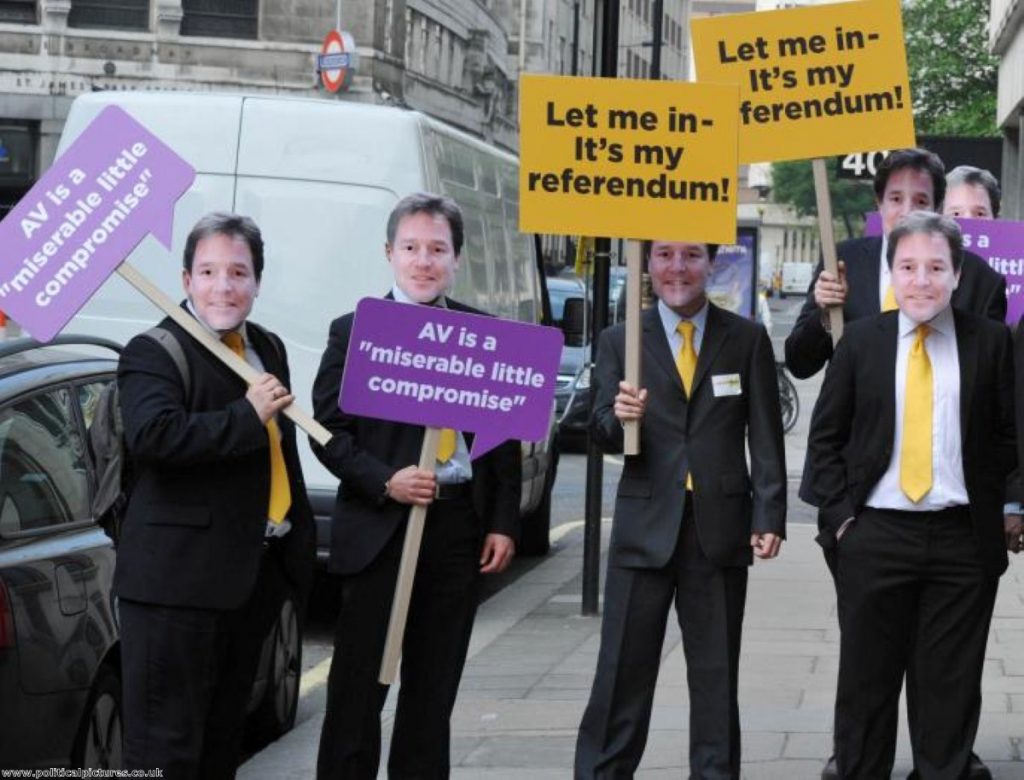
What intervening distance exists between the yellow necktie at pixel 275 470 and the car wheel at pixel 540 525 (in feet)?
28.3

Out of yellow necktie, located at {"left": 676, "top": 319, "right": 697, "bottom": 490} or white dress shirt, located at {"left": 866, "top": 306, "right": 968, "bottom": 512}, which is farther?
yellow necktie, located at {"left": 676, "top": 319, "right": 697, "bottom": 490}

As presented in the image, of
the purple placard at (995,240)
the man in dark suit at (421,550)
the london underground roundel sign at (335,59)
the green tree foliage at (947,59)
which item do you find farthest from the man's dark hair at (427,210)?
the green tree foliage at (947,59)

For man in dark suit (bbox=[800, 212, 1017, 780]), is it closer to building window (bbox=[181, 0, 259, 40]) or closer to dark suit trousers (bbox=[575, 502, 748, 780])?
dark suit trousers (bbox=[575, 502, 748, 780])

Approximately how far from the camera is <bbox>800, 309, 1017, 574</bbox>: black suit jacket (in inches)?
259

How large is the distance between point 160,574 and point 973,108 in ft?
229

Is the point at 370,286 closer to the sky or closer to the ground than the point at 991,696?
closer to the sky

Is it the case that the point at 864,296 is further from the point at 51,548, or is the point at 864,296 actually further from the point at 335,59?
the point at 335,59

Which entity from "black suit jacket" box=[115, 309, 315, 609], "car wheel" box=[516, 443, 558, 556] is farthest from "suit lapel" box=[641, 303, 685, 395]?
"car wheel" box=[516, 443, 558, 556]

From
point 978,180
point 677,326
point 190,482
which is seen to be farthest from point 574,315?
point 190,482

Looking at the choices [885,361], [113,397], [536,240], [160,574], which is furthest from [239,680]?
[536,240]

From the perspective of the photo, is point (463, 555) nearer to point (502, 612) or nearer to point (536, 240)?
point (502, 612)

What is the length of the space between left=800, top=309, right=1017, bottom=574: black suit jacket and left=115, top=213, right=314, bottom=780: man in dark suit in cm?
182

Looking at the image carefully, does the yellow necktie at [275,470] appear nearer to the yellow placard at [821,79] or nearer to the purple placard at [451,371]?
the purple placard at [451,371]

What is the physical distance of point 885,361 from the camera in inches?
263
